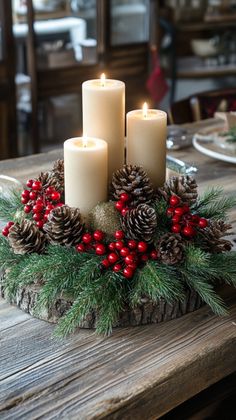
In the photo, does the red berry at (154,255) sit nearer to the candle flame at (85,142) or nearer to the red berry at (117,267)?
the red berry at (117,267)

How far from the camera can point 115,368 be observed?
854 millimetres

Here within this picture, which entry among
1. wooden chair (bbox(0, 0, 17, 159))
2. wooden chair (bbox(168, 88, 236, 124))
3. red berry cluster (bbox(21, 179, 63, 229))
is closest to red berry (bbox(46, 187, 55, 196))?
red berry cluster (bbox(21, 179, 63, 229))

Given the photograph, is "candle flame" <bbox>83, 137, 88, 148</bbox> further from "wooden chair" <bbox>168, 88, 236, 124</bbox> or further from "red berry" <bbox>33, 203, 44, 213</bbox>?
"wooden chair" <bbox>168, 88, 236, 124</bbox>

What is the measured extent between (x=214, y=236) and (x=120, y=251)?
0.53 ft

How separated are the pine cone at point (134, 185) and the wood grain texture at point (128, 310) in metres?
0.17

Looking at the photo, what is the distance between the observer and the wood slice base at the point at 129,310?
935mm

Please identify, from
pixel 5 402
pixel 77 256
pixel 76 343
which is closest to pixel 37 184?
pixel 77 256

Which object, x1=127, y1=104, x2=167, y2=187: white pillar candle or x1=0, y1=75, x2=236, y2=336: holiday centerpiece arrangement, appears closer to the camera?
x1=0, y1=75, x2=236, y2=336: holiday centerpiece arrangement

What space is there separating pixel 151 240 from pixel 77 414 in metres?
0.30

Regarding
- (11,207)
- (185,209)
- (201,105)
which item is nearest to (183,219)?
(185,209)

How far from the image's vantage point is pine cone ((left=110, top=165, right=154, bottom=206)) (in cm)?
100

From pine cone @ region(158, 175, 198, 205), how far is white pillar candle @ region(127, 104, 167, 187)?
0.04m

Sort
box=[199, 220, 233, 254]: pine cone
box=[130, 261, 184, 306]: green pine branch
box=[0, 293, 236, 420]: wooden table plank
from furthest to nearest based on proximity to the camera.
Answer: box=[199, 220, 233, 254]: pine cone, box=[130, 261, 184, 306]: green pine branch, box=[0, 293, 236, 420]: wooden table plank

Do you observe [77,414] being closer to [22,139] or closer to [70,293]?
[70,293]
